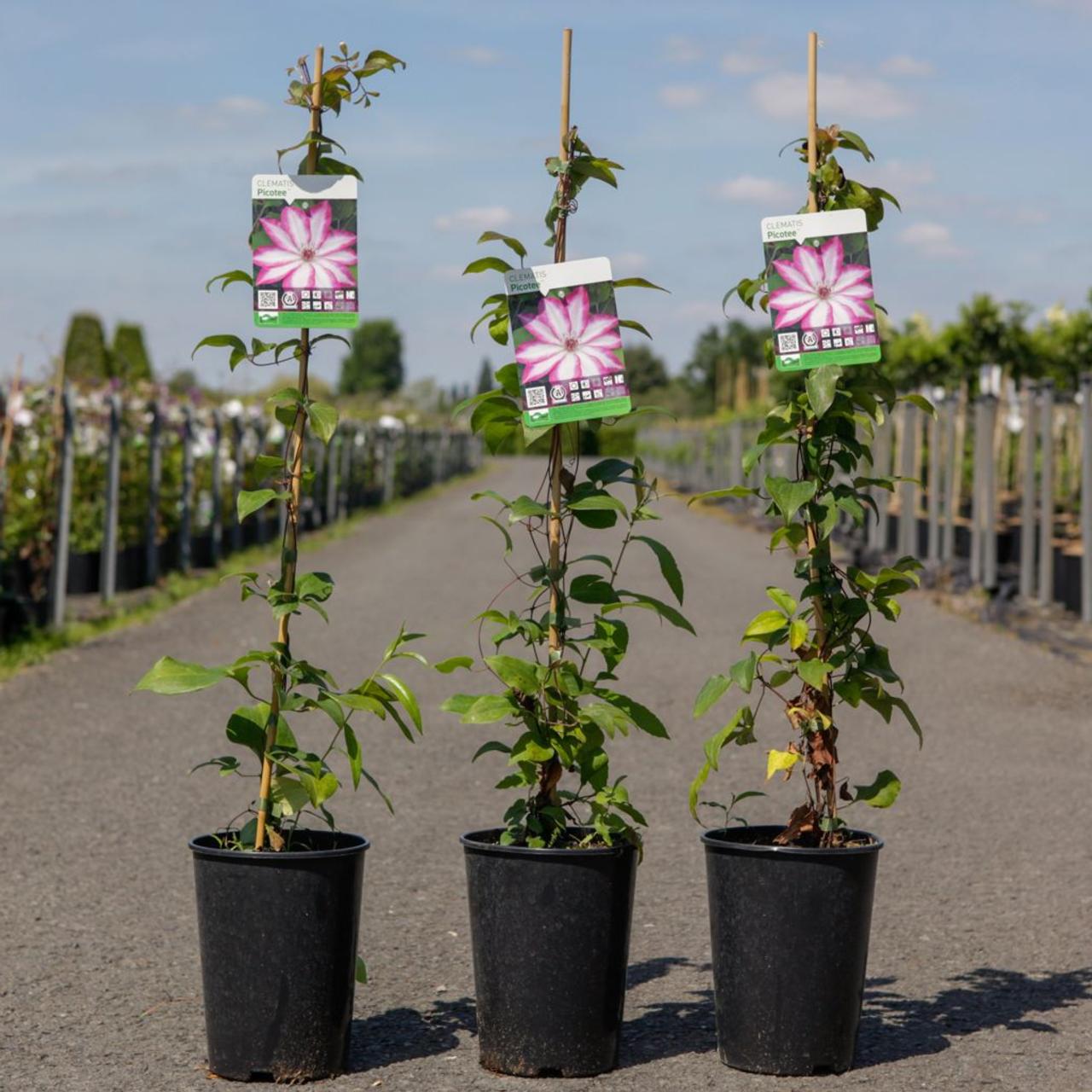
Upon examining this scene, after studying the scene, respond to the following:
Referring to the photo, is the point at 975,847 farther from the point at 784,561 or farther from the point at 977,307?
the point at 977,307

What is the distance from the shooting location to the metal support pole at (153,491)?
51.9 feet

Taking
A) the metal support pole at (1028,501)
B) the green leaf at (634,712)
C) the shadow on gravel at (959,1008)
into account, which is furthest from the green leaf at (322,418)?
the metal support pole at (1028,501)

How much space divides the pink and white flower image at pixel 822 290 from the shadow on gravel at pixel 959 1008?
5.30 feet

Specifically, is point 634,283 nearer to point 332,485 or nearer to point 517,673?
point 517,673

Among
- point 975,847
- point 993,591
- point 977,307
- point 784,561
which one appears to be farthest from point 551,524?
point 977,307

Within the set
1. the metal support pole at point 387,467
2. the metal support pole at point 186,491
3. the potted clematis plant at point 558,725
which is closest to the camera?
the potted clematis plant at point 558,725

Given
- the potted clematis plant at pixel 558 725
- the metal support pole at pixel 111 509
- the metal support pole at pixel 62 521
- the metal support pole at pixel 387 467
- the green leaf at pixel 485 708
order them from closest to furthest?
the potted clematis plant at pixel 558 725 → the green leaf at pixel 485 708 → the metal support pole at pixel 62 521 → the metal support pole at pixel 111 509 → the metal support pole at pixel 387 467

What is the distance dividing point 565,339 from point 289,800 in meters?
1.15

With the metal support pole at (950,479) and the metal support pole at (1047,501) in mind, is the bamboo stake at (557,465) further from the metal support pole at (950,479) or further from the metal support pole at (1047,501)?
the metal support pole at (950,479)

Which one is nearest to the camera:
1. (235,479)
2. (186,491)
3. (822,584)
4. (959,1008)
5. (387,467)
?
(822,584)

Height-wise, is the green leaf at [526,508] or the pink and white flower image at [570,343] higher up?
the pink and white flower image at [570,343]

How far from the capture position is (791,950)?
3.86 metres

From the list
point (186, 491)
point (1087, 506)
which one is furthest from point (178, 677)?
point (186, 491)

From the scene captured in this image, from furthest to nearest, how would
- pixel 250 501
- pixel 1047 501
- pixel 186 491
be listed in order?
pixel 186 491, pixel 1047 501, pixel 250 501
